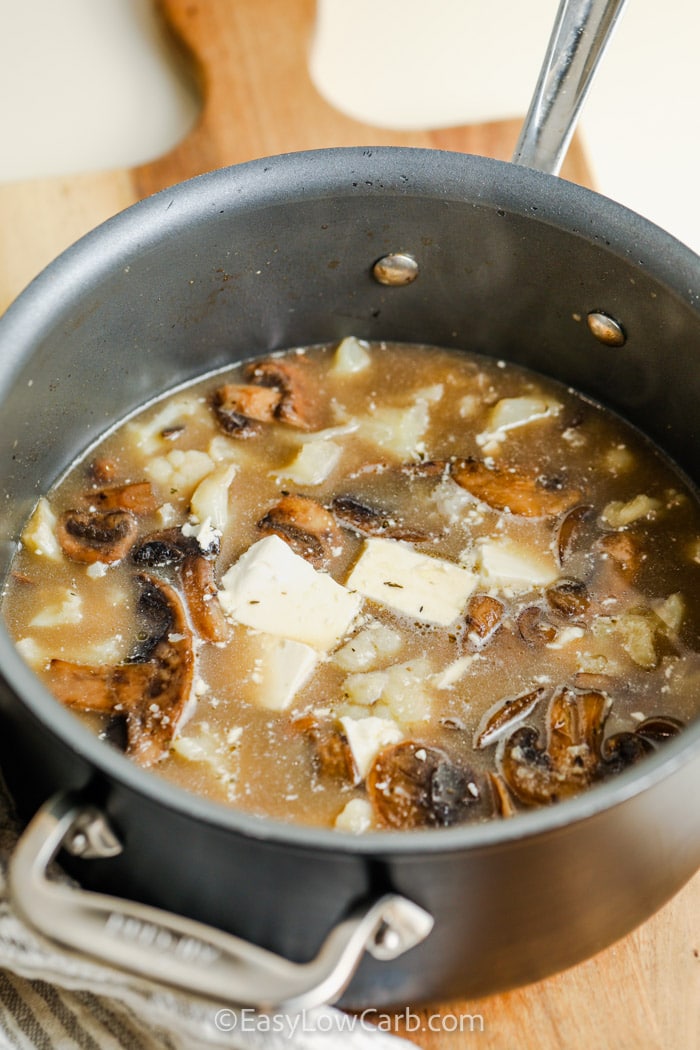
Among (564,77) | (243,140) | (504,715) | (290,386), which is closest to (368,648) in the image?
(504,715)

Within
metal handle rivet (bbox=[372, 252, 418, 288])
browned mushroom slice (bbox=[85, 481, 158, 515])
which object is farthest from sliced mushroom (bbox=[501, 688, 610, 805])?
metal handle rivet (bbox=[372, 252, 418, 288])

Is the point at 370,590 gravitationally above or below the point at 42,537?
above

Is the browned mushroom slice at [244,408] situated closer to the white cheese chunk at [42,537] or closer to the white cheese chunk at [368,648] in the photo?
the white cheese chunk at [42,537]

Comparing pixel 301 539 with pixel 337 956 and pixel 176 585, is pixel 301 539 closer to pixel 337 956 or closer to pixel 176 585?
pixel 176 585

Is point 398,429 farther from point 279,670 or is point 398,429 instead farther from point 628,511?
point 279,670

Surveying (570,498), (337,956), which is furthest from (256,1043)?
(570,498)
